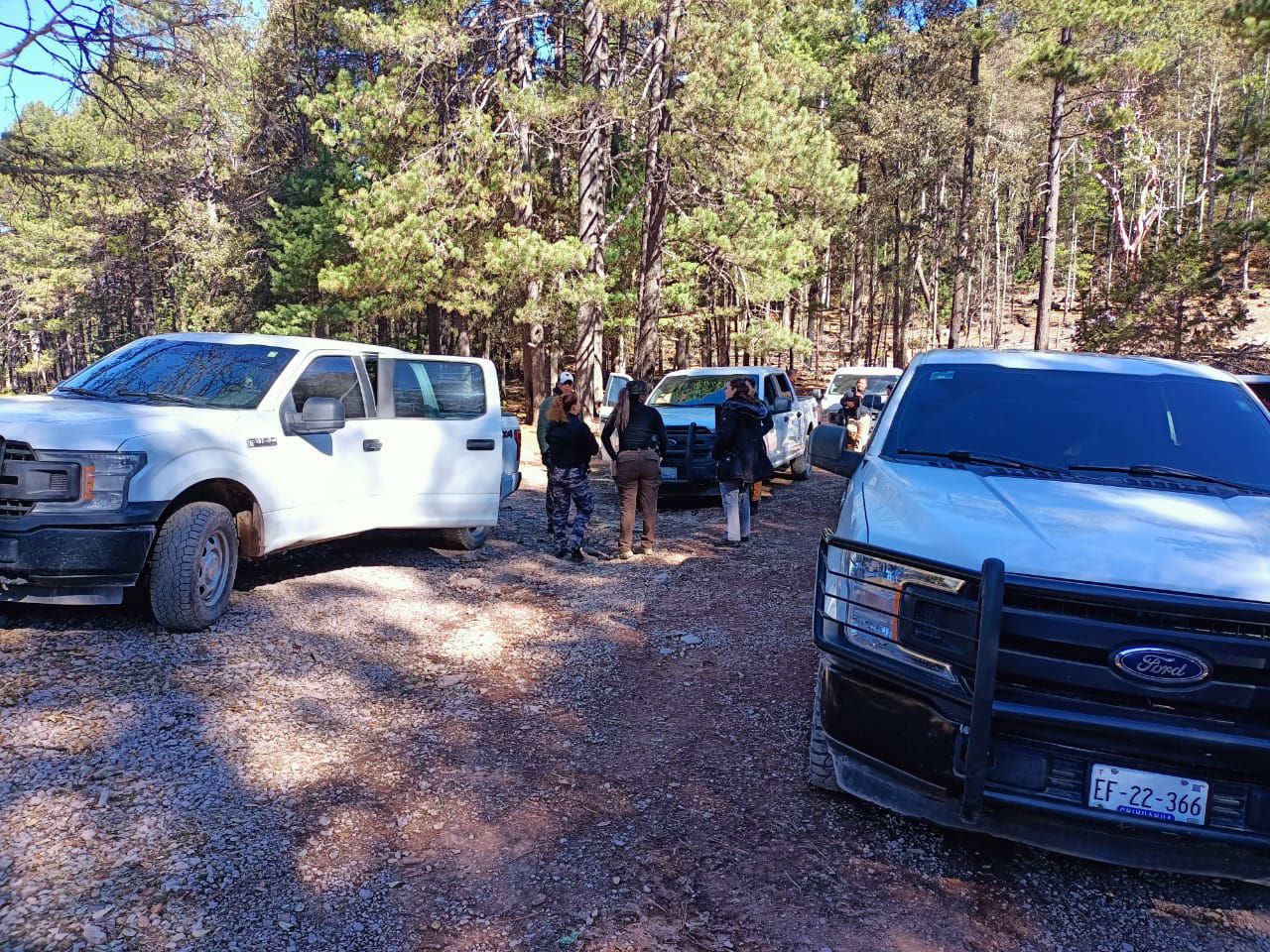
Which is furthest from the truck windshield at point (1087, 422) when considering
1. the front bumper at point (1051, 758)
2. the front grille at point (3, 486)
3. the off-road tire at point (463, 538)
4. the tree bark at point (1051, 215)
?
the tree bark at point (1051, 215)

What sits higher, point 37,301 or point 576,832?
point 37,301

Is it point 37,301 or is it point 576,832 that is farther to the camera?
point 37,301

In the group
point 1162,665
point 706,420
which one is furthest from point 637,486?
point 1162,665

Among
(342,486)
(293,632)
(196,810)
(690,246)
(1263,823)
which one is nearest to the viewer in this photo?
(1263,823)

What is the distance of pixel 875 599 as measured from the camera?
3.19 metres

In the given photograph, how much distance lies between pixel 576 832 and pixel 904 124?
3100 centimetres

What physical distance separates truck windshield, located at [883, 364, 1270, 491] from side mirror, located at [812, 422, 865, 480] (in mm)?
332

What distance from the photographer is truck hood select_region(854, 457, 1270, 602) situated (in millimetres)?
2828

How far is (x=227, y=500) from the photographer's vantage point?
239 inches

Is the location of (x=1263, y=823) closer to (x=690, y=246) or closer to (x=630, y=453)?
(x=630, y=453)

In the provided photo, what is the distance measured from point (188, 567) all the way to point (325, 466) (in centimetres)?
164

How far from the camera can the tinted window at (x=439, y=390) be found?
777cm

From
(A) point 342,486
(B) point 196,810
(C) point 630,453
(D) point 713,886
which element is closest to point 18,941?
(B) point 196,810

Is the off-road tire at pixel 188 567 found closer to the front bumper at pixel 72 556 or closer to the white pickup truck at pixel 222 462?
the white pickup truck at pixel 222 462
